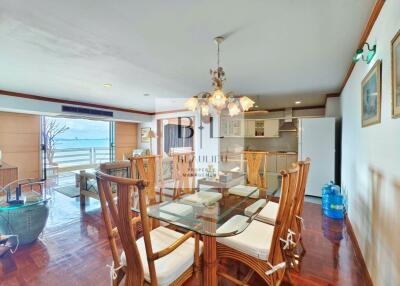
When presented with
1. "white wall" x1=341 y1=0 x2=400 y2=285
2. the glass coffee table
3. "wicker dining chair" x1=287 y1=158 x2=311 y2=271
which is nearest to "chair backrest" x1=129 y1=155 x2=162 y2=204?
the glass coffee table

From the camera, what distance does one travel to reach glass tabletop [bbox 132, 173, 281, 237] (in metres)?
1.51

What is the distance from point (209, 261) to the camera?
4.60 ft

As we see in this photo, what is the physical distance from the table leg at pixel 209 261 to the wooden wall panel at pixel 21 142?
6.24 meters

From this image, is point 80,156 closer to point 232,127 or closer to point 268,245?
point 232,127

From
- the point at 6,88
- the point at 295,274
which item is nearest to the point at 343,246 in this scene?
the point at 295,274

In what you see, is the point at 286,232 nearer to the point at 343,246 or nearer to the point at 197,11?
the point at 343,246

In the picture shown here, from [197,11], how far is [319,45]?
1436mm

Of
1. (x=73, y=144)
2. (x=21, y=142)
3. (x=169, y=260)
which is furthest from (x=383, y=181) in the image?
(x=73, y=144)

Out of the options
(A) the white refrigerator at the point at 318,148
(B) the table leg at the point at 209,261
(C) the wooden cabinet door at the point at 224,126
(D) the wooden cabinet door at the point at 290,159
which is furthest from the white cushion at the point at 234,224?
(C) the wooden cabinet door at the point at 224,126

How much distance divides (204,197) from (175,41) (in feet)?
5.80

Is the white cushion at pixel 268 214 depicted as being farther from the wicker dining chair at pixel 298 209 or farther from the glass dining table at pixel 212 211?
the wicker dining chair at pixel 298 209

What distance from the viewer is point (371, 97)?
1786mm

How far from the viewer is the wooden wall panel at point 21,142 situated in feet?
16.5

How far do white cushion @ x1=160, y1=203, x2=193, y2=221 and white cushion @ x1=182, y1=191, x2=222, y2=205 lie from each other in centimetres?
20
